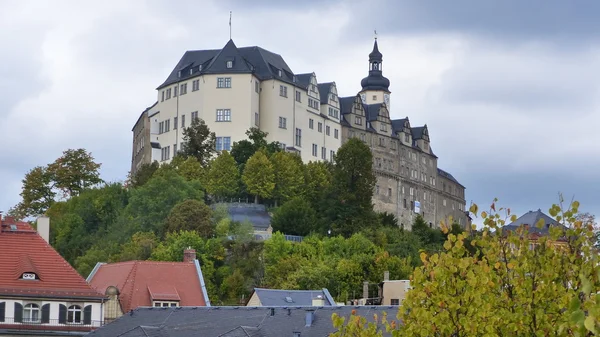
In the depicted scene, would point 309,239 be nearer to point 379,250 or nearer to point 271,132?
point 379,250

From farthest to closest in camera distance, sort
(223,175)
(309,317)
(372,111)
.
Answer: (372,111) < (223,175) < (309,317)

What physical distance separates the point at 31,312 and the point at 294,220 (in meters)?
53.4

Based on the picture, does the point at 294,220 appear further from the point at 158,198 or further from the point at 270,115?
the point at 270,115

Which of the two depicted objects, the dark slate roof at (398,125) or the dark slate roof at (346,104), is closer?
the dark slate roof at (346,104)

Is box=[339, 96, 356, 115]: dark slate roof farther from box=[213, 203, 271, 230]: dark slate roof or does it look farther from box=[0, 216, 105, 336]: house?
box=[0, 216, 105, 336]: house

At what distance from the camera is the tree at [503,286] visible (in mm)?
22344

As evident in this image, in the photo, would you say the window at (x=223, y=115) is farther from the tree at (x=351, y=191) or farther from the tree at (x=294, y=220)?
the tree at (x=294, y=220)

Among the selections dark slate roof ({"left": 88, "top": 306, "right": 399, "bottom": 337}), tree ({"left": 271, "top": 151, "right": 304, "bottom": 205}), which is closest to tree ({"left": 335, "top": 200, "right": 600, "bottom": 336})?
dark slate roof ({"left": 88, "top": 306, "right": 399, "bottom": 337})

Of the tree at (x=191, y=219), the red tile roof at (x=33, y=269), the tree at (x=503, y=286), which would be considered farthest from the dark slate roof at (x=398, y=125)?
the tree at (x=503, y=286)

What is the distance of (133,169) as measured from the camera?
155500 mm

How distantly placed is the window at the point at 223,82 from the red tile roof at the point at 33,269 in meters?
68.3

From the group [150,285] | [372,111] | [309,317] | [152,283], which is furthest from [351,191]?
[309,317]

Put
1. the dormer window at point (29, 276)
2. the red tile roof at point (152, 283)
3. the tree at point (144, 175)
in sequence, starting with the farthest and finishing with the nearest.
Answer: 1. the tree at point (144, 175)
2. the red tile roof at point (152, 283)
3. the dormer window at point (29, 276)

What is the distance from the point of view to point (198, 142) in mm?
127500
